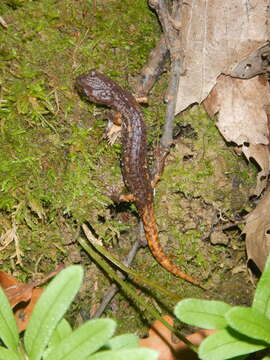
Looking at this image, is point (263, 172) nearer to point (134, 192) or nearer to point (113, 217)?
point (134, 192)

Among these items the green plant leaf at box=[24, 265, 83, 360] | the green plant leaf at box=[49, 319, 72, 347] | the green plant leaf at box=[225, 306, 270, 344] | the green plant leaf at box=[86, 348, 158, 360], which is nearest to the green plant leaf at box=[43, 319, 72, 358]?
the green plant leaf at box=[49, 319, 72, 347]

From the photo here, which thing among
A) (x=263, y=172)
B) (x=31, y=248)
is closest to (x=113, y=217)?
(x=31, y=248)

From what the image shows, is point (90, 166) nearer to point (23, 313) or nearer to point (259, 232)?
point (23, 313)

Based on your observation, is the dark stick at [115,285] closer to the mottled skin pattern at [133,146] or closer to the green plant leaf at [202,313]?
the mottled skin pattern at [133,146]

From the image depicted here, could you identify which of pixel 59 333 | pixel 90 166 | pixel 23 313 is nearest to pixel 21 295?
pixel 23 313

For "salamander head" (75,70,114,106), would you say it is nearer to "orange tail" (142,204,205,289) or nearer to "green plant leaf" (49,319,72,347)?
"orange tail" (142,204,205,289)
